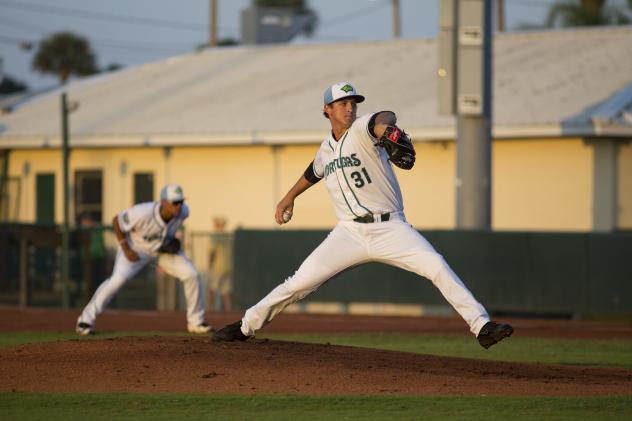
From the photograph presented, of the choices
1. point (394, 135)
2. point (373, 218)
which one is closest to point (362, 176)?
point (373, 218)

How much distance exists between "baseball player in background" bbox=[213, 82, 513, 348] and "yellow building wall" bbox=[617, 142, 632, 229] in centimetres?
1514

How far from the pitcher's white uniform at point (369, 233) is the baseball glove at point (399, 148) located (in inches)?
20.4

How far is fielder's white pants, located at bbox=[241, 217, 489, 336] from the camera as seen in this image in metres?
9.89

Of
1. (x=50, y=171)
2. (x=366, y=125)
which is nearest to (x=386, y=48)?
(x=50, y=171)

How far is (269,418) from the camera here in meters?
8.58

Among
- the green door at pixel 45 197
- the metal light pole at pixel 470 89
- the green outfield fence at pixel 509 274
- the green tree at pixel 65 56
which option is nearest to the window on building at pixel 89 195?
the green door at pixel 45 197

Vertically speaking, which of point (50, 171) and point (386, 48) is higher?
point (386, 48)

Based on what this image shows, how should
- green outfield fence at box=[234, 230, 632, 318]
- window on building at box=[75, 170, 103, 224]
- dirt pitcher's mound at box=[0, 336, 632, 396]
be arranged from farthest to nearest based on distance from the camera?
window on building at box=[75, 170, 103, 224] → green outfield fence at box=[234, 230, 632, 318] → dirt pitcher's mound at box=[0, 336, 632, 396]

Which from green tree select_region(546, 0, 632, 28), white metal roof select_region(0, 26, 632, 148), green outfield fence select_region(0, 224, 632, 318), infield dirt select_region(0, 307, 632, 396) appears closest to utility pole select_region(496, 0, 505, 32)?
green tree select_region(546, 0, 632, 28)

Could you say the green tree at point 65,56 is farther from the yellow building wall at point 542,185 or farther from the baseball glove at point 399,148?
the baseball glove at point 399,148

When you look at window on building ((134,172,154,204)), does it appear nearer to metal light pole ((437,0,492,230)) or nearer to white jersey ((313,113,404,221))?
metal light pole ((437,0,492,230))

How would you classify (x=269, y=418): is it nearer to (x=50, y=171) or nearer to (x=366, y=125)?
(x=366, y=125)

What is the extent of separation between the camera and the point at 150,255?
642 inches

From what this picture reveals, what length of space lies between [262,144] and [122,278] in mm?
12253
